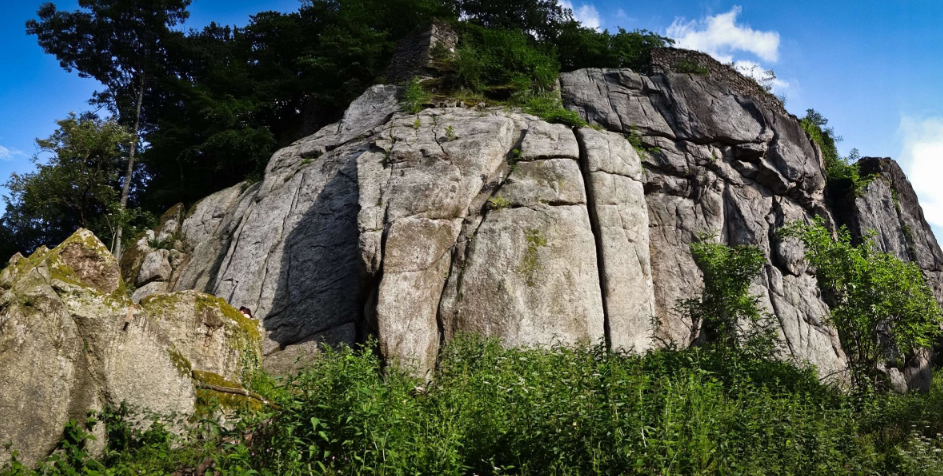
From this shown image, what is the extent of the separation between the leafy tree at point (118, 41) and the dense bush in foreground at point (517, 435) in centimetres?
2449

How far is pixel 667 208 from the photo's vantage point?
1620 centimetres

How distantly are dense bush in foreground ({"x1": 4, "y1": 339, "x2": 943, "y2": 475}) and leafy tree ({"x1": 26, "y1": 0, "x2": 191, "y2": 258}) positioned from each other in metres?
24.5

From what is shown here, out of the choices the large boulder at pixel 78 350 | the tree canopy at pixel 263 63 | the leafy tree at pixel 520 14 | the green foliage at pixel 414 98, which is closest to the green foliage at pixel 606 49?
the tree canopy at pixel 263 63

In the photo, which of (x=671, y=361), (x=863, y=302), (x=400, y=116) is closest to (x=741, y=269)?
(x=863, y=302)

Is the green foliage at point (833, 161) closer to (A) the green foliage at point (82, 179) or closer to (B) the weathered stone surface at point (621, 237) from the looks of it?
(B) the weathered stone surface at point (621, 237)

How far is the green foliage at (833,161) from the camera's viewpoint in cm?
1917

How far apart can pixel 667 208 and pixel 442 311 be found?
26.6 ft

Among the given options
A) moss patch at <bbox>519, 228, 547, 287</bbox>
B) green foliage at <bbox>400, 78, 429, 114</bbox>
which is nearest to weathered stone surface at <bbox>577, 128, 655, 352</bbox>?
moss patch at <bbox>519, 228, 547, 287</bbox>

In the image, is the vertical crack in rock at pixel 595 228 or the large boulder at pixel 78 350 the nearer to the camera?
the large boulder at pixel 78 350

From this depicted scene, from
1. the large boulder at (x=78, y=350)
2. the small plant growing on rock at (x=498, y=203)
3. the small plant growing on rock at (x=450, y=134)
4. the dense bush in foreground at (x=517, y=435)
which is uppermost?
the small plant growing on rock at (x=450, y=134)

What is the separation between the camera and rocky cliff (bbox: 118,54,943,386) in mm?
11273

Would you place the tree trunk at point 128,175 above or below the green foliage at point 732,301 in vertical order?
above

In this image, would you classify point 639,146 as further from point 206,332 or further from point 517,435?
point 517,435

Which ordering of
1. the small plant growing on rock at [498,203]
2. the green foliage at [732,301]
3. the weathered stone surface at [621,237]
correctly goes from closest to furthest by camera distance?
the green foliage at [732,301] → the weathered stone surface at [621,237] → the small plant growing on rock at [498,203]
